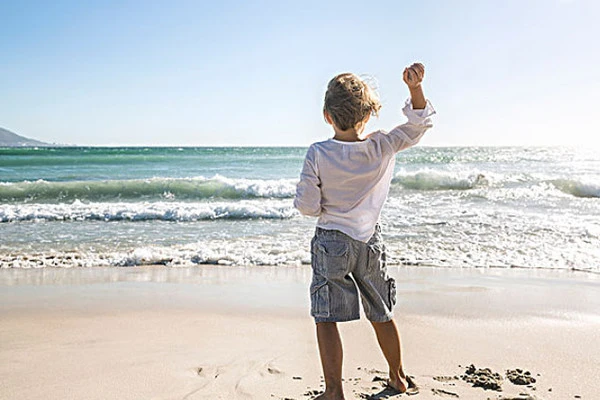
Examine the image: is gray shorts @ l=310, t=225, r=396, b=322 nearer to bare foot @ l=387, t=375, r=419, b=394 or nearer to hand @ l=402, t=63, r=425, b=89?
bare foot @ l=387, t=375, r=419, b=394

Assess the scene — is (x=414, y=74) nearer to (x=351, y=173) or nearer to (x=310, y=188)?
(x=351, y=173)

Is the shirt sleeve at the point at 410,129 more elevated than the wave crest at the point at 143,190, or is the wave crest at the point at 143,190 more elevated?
the shirt sleeve at the point at 410,129

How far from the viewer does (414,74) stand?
2.28m

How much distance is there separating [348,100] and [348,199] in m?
0.43

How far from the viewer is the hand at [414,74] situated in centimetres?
228

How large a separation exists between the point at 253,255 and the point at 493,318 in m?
3.32

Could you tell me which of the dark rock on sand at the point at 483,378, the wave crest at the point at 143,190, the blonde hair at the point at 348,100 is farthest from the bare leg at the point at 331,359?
the wave crest at the point at 143,190

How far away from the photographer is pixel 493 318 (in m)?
4.03

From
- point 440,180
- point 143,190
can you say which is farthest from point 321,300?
point 440,180

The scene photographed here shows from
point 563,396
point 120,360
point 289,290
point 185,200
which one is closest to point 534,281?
point 289,290

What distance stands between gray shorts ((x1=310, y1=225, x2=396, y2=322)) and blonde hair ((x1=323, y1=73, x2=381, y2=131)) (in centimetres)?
50

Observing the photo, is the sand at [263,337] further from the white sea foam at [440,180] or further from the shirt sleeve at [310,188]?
the white sea foam at [440,180]

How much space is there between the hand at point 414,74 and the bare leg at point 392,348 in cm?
111

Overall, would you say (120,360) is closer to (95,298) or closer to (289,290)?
(95,298)
